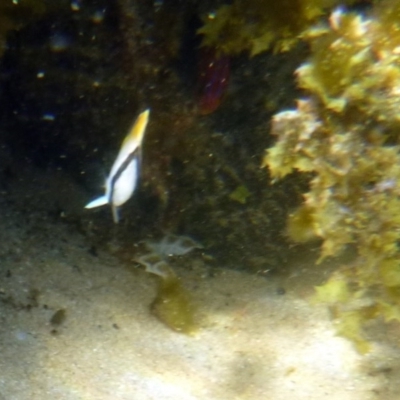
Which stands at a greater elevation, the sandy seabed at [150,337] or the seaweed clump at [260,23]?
the seaweed clump at [260,23]

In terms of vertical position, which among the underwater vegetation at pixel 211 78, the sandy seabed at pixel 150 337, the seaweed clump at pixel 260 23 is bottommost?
the sandy seabed at pixel 150 337

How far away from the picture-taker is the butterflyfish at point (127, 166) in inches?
97.0

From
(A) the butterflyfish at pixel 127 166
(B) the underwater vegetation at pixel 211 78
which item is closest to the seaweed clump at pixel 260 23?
(B) the underwater vegetation at pixel 211 78

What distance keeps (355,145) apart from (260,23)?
0.98 meters

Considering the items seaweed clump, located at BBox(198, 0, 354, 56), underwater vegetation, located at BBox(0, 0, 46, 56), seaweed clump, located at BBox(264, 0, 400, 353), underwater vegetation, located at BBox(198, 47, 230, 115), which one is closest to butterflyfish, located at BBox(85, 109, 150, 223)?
seaweed clump, located at BBox(264, 0, 400, 353)

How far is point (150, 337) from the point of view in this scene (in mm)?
3527

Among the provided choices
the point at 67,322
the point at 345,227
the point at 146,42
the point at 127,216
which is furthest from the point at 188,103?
the point at 67,322

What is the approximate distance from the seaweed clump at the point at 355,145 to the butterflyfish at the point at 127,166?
0.76 meters

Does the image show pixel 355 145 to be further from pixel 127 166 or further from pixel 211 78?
pixel 211 78

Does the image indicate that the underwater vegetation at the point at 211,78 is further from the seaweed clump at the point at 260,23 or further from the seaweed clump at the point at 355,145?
the seaweed clump at the point at 355,145

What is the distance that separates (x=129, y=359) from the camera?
10.7ft

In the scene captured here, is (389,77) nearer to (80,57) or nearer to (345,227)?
(345,227)

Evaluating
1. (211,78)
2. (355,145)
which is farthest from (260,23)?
(355,145)

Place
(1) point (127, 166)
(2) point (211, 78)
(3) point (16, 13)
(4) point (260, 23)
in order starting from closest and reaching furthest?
(1) point (127, 166)
(4) point (260, 23)
(2) point (211, 78)
(3) point (16, 13)
